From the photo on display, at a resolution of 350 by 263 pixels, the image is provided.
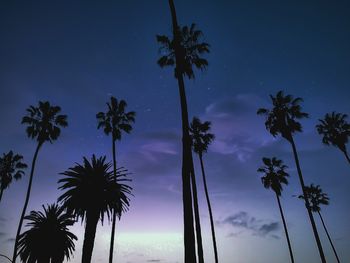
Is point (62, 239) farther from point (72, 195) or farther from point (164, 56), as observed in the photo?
point (164, 56)

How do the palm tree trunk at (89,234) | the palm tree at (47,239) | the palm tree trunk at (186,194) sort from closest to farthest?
the palm tree trunk at (186,194), the palm tree trunk at (89,234), the palm tree at (47,239)

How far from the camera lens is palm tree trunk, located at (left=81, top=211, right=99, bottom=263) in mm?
16567

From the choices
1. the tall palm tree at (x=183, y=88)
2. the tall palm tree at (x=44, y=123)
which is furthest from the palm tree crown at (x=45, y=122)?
the tall palm tree at (x=183, y=88)

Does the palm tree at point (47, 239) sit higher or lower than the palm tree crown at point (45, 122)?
lower

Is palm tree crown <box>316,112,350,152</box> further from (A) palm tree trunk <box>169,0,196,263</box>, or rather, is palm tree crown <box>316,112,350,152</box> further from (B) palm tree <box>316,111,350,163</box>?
(A) palm tree trunk <box>169,0,196,263</box>

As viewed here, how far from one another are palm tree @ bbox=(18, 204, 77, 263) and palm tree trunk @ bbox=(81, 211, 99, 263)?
6.38 metres

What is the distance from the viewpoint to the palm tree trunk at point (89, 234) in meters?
16.6

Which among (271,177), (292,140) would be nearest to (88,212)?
(292,140)

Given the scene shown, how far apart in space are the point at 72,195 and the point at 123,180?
14.4ft

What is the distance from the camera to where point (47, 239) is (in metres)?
24.2

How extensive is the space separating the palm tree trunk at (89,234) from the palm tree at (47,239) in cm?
638

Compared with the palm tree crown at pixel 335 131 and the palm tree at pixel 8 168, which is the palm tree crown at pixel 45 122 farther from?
the palm tree crown at pixel 335 131

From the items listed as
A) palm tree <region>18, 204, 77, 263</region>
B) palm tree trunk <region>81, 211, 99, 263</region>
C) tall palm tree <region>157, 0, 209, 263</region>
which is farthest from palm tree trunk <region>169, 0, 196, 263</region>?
palm tree <region>18, 204, 77, 263</region>

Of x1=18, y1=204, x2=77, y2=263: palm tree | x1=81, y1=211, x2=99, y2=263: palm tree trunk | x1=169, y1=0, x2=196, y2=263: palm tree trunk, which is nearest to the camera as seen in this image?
x1=169, y1=0, x2=196, y2=263: palm tree trunk
